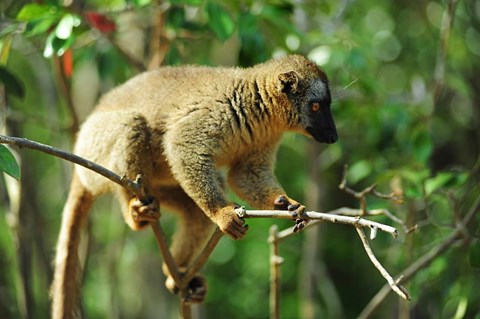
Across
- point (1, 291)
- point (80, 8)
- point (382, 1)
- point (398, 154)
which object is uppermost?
point (80, 8)

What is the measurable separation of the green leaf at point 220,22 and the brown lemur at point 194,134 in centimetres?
28

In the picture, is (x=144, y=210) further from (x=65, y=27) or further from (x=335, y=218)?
(x=335, y=218)

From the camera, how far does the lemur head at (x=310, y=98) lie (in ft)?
18.1

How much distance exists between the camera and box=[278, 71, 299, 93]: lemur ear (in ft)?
18.1

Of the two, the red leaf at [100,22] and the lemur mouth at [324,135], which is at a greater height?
the red leaf at [100,22]

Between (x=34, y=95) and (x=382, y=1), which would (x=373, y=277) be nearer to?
(x=382, y=1)

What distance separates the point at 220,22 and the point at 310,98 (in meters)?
0.94

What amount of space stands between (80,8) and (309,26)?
2.98 meters

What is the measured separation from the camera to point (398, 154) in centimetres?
754

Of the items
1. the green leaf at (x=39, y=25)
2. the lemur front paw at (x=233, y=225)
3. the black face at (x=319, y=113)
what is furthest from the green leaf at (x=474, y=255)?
the green leaf at (x=39, y=25)

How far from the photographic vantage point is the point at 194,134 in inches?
206

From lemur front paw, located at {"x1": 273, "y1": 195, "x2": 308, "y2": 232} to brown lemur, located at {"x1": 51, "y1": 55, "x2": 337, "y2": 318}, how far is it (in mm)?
306

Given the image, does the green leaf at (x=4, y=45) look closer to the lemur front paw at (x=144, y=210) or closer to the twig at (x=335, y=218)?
the lemur front paw at (x=144, y=210)

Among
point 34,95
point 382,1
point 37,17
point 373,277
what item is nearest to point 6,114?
point 37,17
